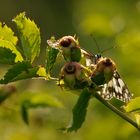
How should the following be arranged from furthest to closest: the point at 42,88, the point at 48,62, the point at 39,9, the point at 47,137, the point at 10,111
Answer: the point at 39,9, the point at 42,88, the point at 47,137, the point at 10,111, the point at 48,62

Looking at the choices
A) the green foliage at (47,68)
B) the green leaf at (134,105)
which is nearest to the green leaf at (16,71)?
the green foliage at (47,68)

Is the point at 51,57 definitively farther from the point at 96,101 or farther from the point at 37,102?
the point at 96,101

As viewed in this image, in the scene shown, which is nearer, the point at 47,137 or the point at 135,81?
the point at 135,81

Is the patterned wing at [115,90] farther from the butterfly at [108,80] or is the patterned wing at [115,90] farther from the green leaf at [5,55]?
the green leaf at [5,55]

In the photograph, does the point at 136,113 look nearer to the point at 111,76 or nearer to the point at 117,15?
the point at 111,76

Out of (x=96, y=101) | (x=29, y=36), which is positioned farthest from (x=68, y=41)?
(x=96, y=101)

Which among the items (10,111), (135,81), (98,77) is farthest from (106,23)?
(98,77)
